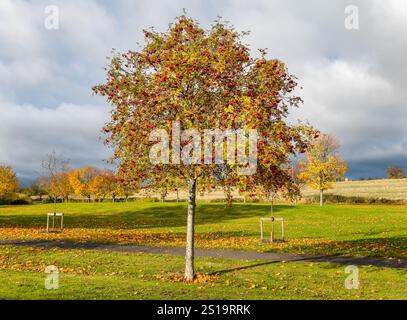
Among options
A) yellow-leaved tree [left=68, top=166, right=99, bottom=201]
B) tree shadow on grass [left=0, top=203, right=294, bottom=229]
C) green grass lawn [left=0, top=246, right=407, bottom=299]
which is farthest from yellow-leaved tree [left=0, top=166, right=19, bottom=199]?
green grass lawn [left=0, top=246, right=407, bottom=299]

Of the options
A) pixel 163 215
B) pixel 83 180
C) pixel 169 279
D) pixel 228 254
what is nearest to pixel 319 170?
pixel 163 215

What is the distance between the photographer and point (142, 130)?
14.0m

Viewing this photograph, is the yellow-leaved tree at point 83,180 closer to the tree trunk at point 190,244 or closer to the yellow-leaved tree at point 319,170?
the yellow-leaved tree at point 319,170

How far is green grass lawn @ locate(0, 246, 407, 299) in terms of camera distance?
40.1ft

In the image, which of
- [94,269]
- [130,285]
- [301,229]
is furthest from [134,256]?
[301,229]

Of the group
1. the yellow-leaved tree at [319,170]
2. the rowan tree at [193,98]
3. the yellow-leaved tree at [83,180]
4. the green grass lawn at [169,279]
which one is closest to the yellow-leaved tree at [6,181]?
the yellow-leaved tree at [83,180]

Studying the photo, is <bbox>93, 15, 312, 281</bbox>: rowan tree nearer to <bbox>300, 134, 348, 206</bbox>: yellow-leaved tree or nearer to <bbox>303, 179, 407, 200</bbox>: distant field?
<bbox>300, 134, 348, 206</bbox>: yellow-leaved tree

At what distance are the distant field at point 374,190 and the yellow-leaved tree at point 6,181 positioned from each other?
5995cm

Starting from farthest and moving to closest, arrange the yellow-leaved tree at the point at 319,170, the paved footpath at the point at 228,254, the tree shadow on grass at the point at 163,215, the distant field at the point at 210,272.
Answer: the yellow-leaved tree at the point at 319,170 < the tree shadow on grass at the point at 163,215 < the paved footpath at the point at 228,254 < the distant field at the point at 210,272

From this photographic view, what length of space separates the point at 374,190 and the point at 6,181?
7514cm

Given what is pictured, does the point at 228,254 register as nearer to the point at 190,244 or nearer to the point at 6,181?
the point at 190,244

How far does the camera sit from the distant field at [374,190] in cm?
8170

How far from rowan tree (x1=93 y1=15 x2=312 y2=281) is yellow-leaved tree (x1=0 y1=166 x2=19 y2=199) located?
73.5 metres
